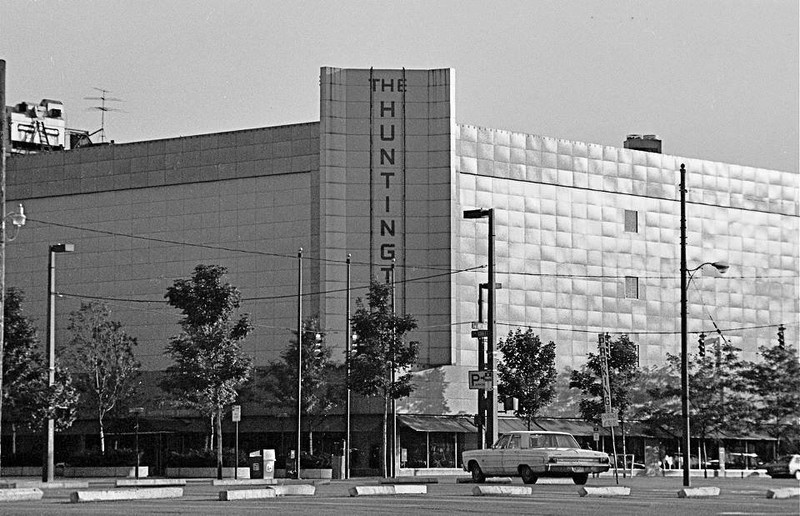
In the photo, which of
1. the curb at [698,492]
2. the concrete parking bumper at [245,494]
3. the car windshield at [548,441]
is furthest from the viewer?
the car windshield at [548,441]

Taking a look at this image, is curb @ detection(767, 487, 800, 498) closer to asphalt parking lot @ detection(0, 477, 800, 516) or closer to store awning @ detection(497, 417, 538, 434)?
asphalt parking lot @ detection(0, 477, 800, 516)

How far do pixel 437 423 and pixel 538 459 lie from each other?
117ft

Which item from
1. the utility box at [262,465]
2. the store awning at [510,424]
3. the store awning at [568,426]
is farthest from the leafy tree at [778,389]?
the utility box at [262,465]

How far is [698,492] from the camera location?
34.4 meters

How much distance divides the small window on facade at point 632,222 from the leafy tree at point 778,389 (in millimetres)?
10555

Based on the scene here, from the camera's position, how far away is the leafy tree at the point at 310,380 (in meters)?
70.6

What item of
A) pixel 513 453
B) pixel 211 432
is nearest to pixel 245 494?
pixel 513 453

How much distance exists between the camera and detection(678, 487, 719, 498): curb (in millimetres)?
33594

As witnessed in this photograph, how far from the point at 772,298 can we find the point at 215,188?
124ft

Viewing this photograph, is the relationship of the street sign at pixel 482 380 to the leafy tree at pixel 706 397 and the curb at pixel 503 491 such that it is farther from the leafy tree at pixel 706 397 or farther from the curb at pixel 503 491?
the leafy tree at pixel 706 397

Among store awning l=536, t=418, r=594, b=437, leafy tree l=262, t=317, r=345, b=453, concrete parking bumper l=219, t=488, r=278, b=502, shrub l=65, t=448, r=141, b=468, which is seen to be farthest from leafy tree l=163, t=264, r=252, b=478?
concrete parking bumper l=219, t=488, r=278, b=502

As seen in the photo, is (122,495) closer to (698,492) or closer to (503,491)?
(503,491)

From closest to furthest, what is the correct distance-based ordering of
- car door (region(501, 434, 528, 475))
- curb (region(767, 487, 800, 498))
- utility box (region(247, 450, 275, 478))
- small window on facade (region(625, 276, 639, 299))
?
curb (region(767, 487, 800, 498)) < car door (region(501, 434, 528, 475)) < utility box (region(247, 450, 275, 478)) < small window on facade (region(625, 276, 639, 299))

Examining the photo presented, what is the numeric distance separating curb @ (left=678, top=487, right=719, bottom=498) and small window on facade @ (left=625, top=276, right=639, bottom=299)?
53.6 m
